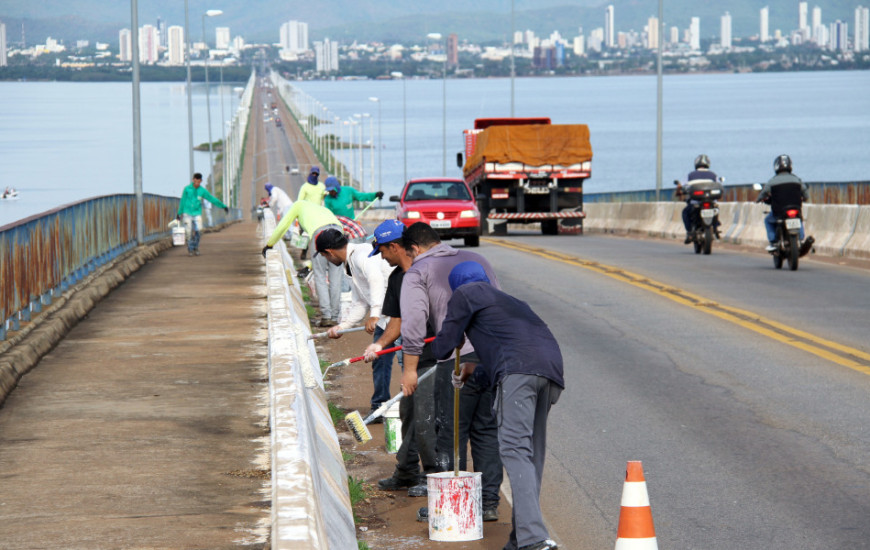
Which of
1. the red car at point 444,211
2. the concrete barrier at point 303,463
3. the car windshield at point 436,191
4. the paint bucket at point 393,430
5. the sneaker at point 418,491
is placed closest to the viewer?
the concrete barrier at point 303,463

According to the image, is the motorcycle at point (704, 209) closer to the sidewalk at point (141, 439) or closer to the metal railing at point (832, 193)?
the metal railing at point (832, 193)

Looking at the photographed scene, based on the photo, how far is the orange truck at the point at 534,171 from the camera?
3625 centimetres

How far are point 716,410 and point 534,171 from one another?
26.5 meters

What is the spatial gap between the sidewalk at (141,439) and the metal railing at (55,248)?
622 millimetres

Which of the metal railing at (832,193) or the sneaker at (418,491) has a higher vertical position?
the metal railing at (832,193)

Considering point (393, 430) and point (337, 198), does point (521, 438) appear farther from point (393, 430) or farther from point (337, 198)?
point (337, 198)

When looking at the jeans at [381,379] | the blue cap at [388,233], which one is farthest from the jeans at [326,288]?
the blue cap at [388,233]

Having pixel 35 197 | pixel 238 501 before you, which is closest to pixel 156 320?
pixel 238 501

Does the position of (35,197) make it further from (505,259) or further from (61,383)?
(61,383)

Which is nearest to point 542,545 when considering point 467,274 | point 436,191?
point 467,274

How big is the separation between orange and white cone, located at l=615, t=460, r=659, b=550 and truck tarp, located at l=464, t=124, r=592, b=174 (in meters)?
30.5

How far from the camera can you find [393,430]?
349 inches

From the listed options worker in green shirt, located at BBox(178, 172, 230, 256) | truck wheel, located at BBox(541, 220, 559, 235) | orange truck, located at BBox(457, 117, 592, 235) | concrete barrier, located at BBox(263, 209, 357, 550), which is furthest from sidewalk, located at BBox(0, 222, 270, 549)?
truck wheel, located at BBox(541, 220, 559, 235)

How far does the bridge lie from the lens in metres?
6.87
